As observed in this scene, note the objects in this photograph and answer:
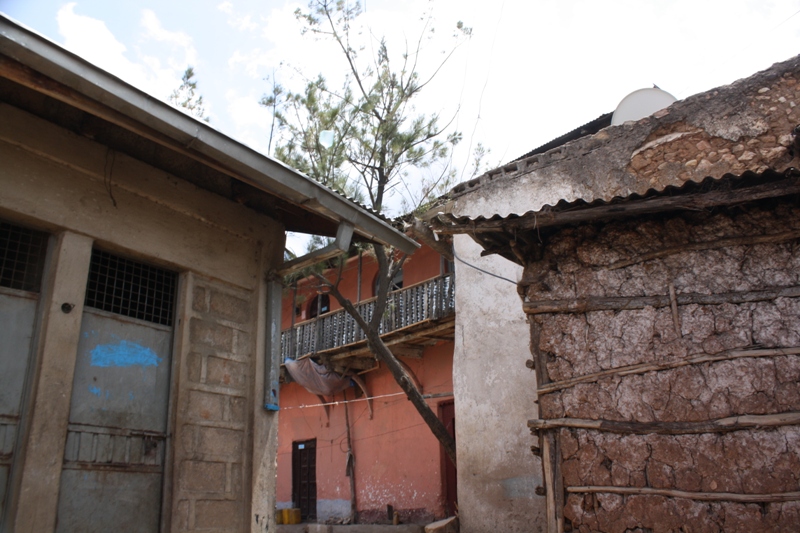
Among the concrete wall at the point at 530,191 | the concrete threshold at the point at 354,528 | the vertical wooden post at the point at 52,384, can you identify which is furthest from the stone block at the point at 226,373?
the concrete threshold at the point at 354,528

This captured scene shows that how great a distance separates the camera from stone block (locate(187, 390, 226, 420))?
600 cm

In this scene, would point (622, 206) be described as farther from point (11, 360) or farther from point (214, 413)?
point (11, 360)

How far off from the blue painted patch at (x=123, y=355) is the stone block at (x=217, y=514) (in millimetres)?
1199

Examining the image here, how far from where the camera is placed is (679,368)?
602 cm

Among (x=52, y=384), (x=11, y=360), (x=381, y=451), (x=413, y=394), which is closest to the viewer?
(x=11, y=360)

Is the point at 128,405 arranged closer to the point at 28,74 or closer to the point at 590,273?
the point at 28,74

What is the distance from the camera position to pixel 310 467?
60.2 feet

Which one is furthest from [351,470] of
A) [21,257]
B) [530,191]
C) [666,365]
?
[21,257]

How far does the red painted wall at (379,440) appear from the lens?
15.3 m

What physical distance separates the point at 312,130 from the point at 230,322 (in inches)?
269

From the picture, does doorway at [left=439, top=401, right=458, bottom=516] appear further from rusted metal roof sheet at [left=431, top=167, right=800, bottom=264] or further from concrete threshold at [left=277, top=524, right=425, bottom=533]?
rusted metal roof sheet at [left=431, top=167, right=800, bottom=264]

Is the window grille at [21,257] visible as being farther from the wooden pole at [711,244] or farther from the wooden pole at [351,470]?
the wooden pole at [351,470]

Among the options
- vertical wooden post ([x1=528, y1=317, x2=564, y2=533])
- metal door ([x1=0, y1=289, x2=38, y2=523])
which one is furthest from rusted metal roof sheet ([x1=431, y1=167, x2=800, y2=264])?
metal door ([x1=0, y1=289, x2=38, y2=523])

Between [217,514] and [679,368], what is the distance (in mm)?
3941
